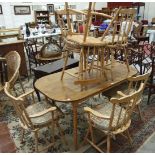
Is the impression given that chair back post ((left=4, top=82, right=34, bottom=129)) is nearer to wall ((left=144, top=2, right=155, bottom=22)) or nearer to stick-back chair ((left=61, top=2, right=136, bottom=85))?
stick-back chair ((left=61, top=2, right=136, bottom=85))

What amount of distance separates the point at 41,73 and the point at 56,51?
4.41ft

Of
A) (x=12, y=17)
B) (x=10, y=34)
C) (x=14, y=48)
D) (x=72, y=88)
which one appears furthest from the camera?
(x=12, y=17)

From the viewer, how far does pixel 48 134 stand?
8.13ft

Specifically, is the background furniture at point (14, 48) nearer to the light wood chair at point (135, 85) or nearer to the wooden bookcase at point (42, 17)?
the light wood chair at point (135, 85)

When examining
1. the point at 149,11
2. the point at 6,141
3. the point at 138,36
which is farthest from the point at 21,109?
the point at 149,11

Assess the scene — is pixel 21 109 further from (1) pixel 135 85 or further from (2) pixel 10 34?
(2) pixel 10 34

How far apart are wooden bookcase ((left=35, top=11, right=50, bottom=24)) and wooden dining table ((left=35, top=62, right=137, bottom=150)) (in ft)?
25.0

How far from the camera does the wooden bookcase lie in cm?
955

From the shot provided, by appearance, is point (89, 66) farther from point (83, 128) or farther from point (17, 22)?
point (17, 22)

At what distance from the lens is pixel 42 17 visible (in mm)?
9656

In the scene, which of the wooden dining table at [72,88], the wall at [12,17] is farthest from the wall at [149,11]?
the wooden dining table at [72,88]

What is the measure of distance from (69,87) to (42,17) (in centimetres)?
817

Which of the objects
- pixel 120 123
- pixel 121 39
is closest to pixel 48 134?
pixel 120 123

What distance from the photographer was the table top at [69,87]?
2045mm
